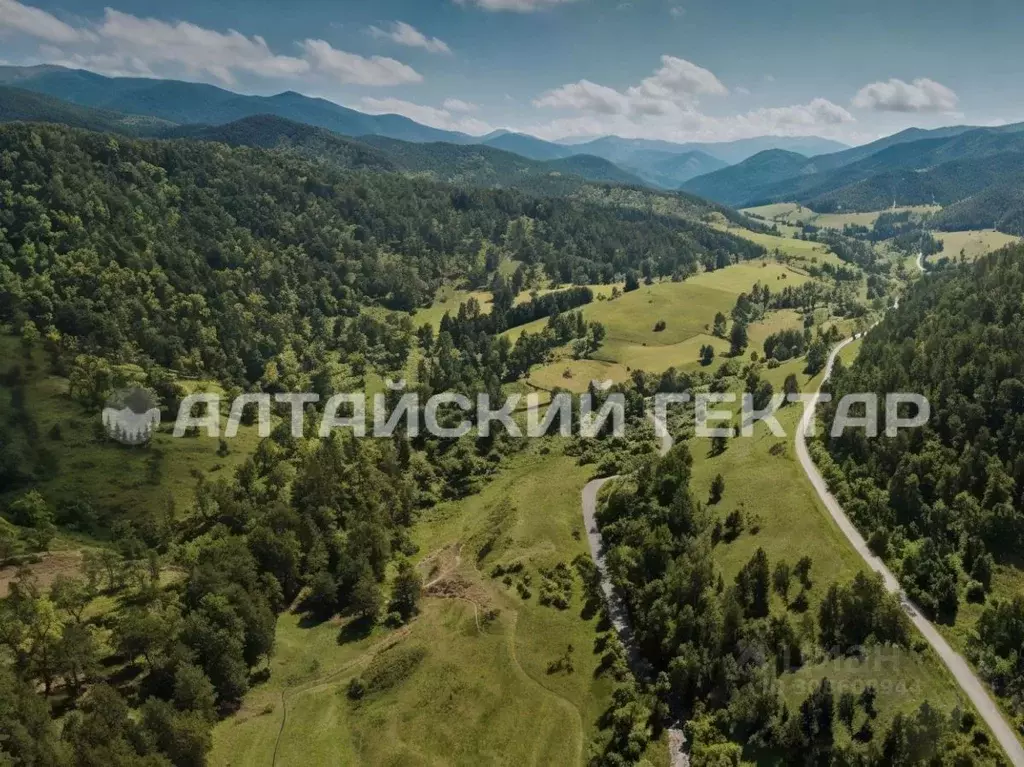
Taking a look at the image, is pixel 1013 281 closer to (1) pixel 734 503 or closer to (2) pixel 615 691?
(1) pixel 734 503

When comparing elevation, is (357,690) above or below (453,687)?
below

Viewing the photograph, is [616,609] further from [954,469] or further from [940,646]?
[954,469]

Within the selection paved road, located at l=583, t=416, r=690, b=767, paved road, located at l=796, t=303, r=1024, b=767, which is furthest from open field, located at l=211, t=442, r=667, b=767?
paved road, located at l=796, t=303, r=1024, b=767

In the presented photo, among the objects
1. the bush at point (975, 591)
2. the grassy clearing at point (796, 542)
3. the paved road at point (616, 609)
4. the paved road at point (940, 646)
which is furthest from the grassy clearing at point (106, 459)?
the bush at point (975, 591)

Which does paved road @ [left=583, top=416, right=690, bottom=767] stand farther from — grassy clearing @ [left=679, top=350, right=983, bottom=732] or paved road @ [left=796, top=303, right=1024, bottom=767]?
paved road @ [left=796, top=303, right=1024, bottom=767]

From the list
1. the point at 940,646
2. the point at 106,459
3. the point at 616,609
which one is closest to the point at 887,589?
the point at 940,646

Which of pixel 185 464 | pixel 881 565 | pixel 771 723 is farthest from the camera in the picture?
pixel 185 464

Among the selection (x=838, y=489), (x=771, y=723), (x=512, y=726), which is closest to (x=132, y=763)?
(x=512, y=726)
